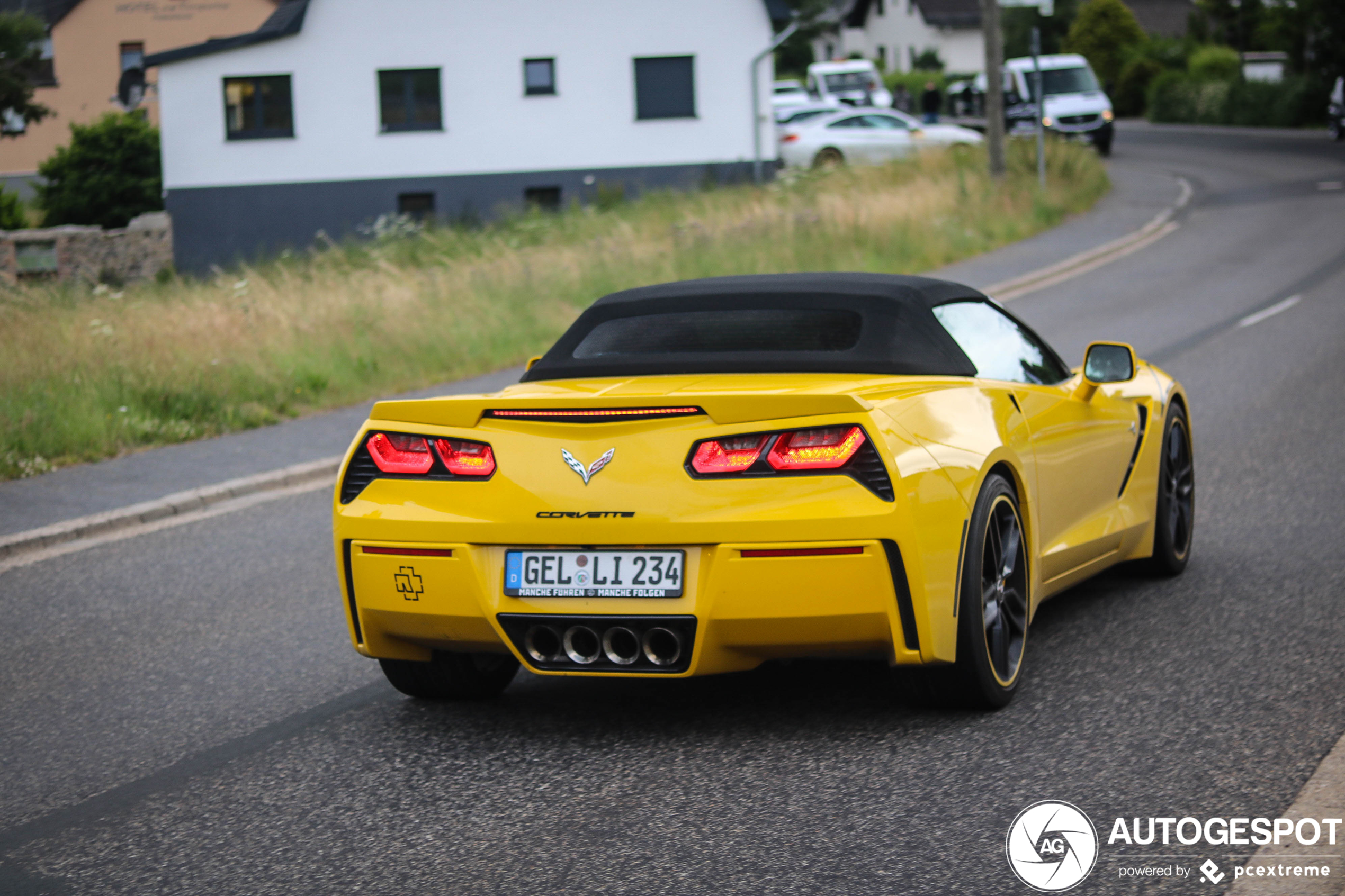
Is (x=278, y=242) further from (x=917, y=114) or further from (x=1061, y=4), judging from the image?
(x=1061, y=4)

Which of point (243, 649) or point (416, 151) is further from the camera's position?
point (416, 151)

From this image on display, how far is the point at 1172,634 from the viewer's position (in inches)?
224

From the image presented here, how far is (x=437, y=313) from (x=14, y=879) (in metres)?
13.7

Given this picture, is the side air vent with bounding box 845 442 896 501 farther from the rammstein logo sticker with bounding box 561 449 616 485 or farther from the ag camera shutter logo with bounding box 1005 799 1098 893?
the ag camera shutter logo with bounding box 1005 799 1098 893

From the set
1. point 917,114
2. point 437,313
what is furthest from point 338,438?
point 917,114

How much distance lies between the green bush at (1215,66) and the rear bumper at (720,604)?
Result: 6300 centimetres

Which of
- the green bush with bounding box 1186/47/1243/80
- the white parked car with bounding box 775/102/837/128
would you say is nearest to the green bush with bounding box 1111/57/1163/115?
the green bush with bounding box 1186/47/1243/80

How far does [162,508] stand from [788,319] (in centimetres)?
537

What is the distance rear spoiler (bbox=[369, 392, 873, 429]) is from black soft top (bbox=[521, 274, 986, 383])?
67cm

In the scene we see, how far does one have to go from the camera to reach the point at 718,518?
431 cm

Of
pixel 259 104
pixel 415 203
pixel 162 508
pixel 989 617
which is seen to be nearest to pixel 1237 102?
pixel 415 203

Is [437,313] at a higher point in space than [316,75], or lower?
lower

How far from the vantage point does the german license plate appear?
4.37 m

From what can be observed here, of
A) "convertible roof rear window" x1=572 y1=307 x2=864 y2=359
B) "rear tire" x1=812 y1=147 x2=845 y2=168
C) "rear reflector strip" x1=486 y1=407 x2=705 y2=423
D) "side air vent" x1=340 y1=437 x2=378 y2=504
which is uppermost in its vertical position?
"rear tire" x1=812 y1=147 x2=845 y2=168
